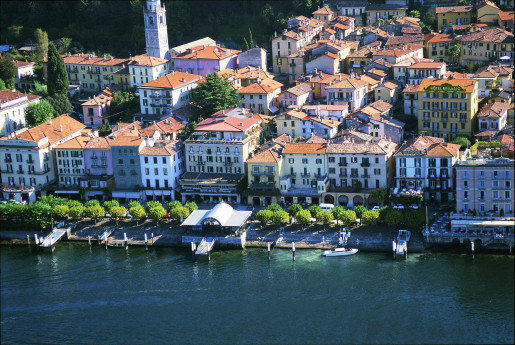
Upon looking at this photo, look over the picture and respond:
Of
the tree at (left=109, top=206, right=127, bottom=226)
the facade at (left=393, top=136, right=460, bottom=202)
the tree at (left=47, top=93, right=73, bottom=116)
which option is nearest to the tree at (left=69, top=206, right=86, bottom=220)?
the tree at (left=109, top=206, right=127, bottom=226)

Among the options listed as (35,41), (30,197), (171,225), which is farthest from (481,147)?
(35,41)

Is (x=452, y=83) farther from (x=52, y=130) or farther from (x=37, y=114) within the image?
(x=37, y=114)

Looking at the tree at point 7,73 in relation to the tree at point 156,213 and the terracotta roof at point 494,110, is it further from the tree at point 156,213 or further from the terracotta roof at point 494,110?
the terracotta roof at point 494,110

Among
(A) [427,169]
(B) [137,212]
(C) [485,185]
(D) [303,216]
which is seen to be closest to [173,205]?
(B) [137,212]

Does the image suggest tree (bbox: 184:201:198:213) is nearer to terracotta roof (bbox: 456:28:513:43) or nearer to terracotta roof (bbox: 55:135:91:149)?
terracotta roof (bbox: 55:135:91:149)

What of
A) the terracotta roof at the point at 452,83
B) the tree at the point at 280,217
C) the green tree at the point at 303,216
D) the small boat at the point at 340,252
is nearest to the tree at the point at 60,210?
the tree at the point at 280,217

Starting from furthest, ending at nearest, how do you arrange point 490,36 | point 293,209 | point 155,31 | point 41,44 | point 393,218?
point 41,44
point 155,31
point 490,36
point 293,209
point 393,218

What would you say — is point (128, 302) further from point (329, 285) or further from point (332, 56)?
point (332, 56)
